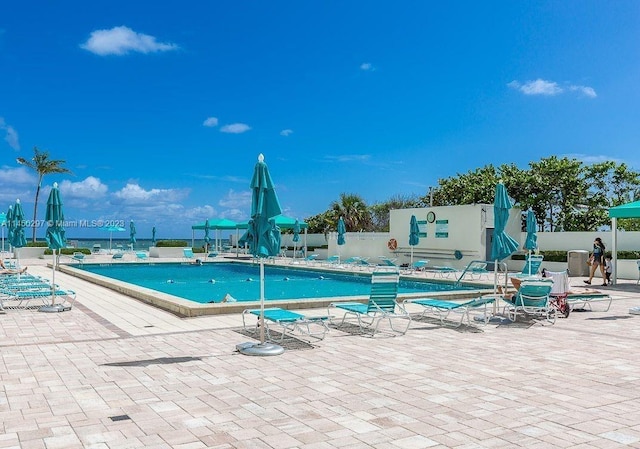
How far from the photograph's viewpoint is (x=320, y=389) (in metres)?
5.25

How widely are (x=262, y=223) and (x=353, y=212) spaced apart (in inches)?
1298

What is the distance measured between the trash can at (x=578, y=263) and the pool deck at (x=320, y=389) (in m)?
12.5

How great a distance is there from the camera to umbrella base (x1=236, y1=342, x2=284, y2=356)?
673 centimetres

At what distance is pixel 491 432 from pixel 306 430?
4.49 feet

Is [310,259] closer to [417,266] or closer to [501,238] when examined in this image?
[417,266]

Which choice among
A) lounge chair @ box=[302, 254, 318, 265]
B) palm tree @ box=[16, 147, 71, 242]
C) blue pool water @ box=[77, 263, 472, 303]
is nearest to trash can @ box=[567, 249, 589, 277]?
blue pool water @ box=[77, 263, 472, 303]

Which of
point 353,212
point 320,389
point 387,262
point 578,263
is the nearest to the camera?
point 320,389

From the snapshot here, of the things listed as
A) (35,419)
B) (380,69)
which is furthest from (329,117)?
(35,419)

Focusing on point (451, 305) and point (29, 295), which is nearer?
point (451, 305)

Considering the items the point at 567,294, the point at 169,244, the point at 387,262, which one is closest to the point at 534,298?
the point at 567,294

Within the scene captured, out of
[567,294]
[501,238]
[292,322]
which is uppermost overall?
[501,238]

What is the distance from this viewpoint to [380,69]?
25547mm

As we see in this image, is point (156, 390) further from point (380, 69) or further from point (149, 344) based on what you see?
point (380, 69)

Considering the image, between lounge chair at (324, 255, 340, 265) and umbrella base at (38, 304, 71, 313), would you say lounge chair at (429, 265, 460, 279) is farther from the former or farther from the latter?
umbrella base at (38, 304, 71, 313)
